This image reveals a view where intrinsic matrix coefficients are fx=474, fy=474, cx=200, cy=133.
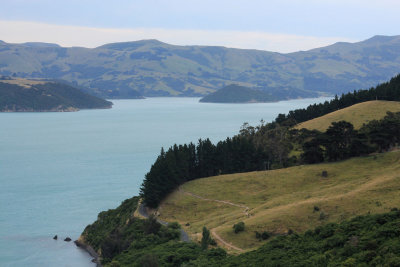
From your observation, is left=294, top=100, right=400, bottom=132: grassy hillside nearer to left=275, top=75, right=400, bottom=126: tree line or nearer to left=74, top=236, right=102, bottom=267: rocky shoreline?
left=275, top=75, right=400, bottom=126: tree line

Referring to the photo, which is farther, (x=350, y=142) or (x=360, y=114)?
(x=360, y=114)

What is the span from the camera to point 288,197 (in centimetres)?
8050

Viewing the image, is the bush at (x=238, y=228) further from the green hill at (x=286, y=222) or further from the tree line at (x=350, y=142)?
the tree line at (x=350, y=142)

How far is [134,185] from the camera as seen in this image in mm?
152375

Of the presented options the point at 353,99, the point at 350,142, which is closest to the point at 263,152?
the point at 350,142

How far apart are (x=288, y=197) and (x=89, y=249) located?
39.4 meters

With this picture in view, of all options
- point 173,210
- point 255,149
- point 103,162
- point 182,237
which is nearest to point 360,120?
point 255,149

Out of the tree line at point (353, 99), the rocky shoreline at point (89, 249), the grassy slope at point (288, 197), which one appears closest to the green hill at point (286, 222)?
the grassy slope at point (288, 197)

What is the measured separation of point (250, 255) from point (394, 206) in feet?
74.1

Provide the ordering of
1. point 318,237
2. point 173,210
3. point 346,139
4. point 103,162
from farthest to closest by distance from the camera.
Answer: point 103,162 → point 346,139 → point 173,210 → point 318,237

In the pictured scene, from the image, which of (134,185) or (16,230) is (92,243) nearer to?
(16,230)

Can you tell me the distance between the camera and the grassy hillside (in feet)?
439

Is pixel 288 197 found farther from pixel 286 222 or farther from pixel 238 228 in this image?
pixel 238 228

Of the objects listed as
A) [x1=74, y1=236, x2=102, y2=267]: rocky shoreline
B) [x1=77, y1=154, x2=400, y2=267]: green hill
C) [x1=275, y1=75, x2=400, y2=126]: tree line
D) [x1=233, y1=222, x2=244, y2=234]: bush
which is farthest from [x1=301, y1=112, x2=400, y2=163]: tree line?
[x1=275, y1=75, x2=400, y2=126]: tree line
